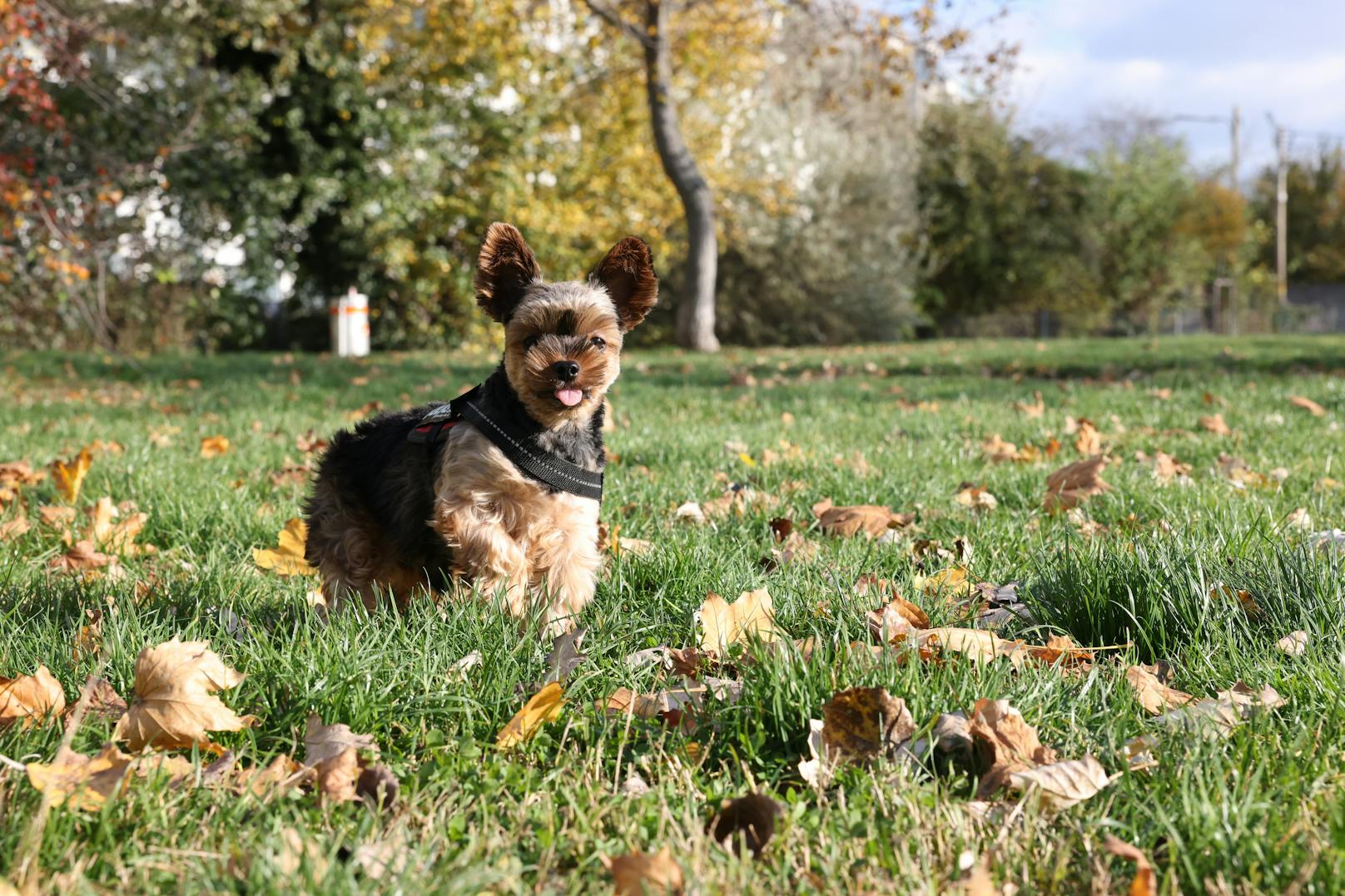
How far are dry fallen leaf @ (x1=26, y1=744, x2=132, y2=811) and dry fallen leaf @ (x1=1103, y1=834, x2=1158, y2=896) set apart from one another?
1.80 meters

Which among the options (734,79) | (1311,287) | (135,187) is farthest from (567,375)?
(1311,287)

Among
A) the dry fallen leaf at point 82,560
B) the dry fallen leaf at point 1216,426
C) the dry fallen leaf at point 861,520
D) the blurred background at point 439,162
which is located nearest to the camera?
the dry fallen leaf at point 82,560

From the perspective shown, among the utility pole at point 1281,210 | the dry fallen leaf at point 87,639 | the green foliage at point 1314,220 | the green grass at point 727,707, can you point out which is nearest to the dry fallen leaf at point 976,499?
the green grass at point 727,707

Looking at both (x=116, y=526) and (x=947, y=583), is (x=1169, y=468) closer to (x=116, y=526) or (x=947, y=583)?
(x=947, y=583)

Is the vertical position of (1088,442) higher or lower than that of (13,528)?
higher

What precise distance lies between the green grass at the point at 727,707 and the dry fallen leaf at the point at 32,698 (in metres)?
0.07

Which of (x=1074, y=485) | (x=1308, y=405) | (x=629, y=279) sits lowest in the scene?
(x=1074, y=485)

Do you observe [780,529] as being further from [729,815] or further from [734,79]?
[734,79]

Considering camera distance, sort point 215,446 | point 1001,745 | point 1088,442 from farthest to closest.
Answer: point 215,446 → point 1088,442 → point 1001,745

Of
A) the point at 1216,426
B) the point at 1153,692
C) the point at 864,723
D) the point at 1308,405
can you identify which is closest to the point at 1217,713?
the point at 1153,692

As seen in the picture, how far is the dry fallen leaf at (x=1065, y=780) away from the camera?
6.41ft

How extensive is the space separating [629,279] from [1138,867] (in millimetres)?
2500

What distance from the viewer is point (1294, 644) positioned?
2.54 m

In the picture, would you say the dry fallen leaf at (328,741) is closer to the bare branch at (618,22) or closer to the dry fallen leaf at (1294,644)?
the dry fallen leaf at (1294,644)
